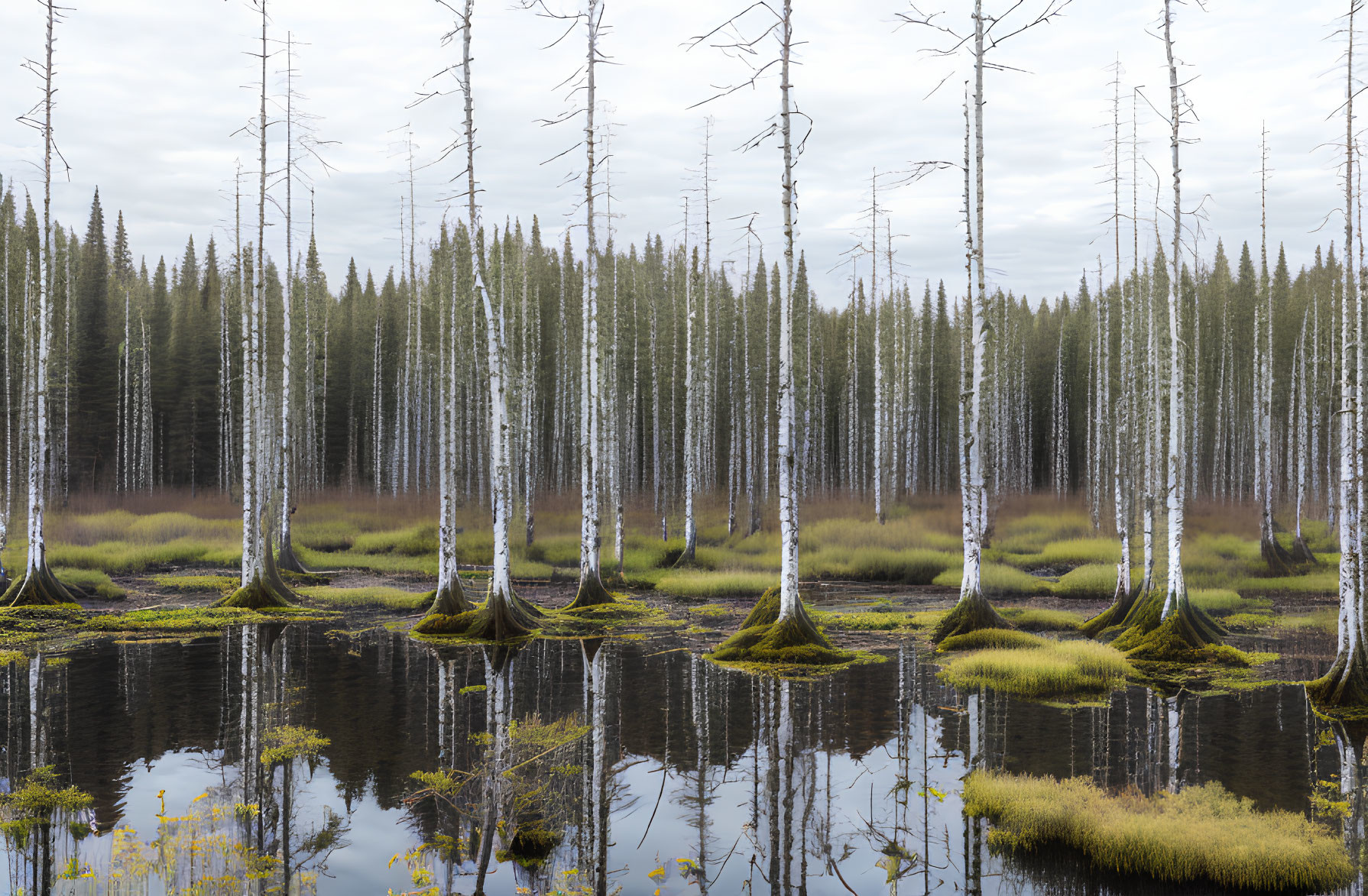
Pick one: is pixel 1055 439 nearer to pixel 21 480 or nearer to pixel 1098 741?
pixel 1098 741

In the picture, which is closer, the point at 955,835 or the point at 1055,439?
the point at 955,835

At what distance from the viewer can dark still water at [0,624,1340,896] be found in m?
6.82

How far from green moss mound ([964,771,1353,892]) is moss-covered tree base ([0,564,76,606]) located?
19466mm

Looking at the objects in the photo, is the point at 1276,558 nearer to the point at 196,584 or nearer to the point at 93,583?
the point at 196,584

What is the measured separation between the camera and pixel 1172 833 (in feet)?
23.7

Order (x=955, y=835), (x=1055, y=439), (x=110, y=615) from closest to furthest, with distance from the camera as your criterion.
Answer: (x=955, y=835) → (x=110, y=615) → (x=1055, y=439)

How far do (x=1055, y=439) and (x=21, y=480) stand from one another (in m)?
53.3

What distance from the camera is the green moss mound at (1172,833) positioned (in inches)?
268

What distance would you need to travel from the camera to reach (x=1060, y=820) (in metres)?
7.68

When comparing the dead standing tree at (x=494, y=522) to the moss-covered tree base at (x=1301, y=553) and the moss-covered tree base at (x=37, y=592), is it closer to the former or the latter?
the moss-covered tree base at (x=37, y=592)

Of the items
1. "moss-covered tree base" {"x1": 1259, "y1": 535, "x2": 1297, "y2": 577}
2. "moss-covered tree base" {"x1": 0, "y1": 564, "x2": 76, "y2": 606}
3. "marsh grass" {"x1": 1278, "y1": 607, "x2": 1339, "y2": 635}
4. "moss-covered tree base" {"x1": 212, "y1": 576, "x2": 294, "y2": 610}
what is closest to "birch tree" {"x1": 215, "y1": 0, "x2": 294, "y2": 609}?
"moss-covered tree base" {"x1": 212, "y1": 576, "x2": 294, "y2": 610}

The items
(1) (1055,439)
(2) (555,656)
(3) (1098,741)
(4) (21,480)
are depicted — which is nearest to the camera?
(3) (1098,741)

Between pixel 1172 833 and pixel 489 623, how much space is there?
1239 cm

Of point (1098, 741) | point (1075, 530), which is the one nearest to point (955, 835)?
point (1098, 741)
